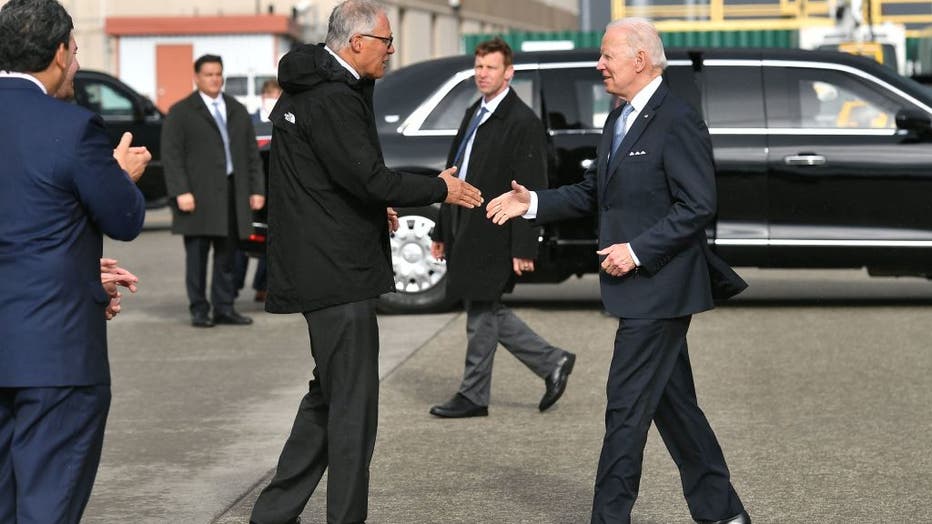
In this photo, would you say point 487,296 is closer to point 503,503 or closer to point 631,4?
point 503,503

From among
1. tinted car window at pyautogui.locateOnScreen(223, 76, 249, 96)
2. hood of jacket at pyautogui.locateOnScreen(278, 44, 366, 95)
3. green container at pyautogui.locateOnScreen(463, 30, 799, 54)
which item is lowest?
hood of jacket at pyautogui.locateOnScreen(278, 44, 366, 95)

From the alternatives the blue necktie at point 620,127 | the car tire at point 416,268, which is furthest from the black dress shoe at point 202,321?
the blue necktie at point 620,127

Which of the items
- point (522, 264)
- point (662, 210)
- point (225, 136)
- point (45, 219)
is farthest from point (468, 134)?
point (45, 219)

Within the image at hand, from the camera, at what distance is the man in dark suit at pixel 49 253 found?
15.1 feet

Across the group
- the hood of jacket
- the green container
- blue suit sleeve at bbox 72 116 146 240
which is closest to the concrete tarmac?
the hood of jacket

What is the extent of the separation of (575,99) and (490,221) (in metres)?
4.50

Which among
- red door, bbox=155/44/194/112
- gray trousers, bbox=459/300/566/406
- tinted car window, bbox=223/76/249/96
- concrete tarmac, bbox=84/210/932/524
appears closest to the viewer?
concrete tarmac, bbox=84/210/932/524

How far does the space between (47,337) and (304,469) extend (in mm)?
1731

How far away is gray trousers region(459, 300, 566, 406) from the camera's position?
8.87m

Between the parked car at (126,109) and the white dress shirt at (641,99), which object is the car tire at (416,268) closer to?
the white dress shirt at (641,99)

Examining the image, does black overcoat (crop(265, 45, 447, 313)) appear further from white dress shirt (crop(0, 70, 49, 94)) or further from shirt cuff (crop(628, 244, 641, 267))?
white dress shirt (crop(0, 70, 49, 94))

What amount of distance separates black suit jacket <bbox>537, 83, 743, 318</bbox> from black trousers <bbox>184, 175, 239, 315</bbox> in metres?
7.30

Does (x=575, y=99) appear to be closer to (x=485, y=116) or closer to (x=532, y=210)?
(x=485, y=116)

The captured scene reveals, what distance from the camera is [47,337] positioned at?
462cm
